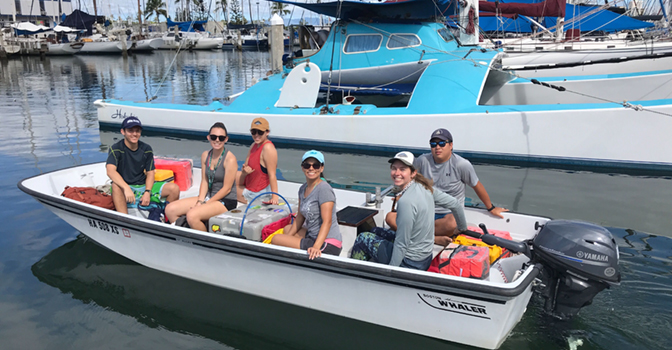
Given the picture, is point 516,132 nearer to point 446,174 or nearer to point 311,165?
point 446,174

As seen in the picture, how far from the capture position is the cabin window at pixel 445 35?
40.9ft

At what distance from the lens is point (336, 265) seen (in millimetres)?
4324

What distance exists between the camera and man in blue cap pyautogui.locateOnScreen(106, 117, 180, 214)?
19.0 ft

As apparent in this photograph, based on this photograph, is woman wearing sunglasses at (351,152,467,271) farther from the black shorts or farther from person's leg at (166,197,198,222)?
person's leg at (166,197,198,222)

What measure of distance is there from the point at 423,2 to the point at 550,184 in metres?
5.54

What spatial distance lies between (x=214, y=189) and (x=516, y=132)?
679 centimetres

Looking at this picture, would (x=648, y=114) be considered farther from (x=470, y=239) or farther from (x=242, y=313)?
(x=242, y=313)

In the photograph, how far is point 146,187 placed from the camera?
6.05 metres

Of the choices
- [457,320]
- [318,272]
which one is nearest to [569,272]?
[457,320]

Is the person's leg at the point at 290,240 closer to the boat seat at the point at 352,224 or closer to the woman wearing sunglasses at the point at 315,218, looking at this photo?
the woman wearing sunglasses at the point at 315,218

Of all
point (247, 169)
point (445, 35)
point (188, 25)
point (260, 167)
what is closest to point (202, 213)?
point (247, 169)

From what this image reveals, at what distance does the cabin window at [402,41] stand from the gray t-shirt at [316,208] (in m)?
8.58

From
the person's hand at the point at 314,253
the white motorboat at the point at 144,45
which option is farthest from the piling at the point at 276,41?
the white motorboat at the point at 144,45

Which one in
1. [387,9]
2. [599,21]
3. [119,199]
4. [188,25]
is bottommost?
[119,199]
